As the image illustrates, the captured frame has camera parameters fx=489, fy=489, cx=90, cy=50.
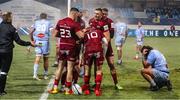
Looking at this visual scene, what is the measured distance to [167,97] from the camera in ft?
38.2

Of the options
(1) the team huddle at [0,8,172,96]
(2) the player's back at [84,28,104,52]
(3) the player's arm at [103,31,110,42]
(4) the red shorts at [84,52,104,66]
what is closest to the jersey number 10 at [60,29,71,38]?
(1) the team huddle at [0,8,172,96]

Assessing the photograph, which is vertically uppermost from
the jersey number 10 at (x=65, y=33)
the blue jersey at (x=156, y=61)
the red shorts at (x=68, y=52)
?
the jersey number 10 at (x=65, y=33)

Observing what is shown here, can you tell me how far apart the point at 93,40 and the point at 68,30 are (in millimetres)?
676

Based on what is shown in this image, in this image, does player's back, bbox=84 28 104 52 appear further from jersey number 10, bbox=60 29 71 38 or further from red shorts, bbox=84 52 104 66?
jersey number 10, bbox=60 29 71 38

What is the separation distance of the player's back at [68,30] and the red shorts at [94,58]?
481mm

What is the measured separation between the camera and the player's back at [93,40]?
466 inches

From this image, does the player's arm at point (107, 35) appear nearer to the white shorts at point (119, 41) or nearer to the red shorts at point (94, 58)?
the red shorts at point (94, 58)

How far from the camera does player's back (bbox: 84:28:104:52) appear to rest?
11.8 m

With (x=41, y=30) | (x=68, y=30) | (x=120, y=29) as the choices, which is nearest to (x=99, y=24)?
(x=68, y=30)

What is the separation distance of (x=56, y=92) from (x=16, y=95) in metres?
1.00

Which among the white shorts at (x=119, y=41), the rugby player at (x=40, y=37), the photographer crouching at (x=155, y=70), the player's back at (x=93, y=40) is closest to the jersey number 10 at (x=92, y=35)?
the player's back at (x=93, y=40)

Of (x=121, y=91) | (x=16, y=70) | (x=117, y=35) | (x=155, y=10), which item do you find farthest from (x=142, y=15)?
(x=121, y=91)

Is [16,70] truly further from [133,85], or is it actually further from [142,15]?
[142,15]

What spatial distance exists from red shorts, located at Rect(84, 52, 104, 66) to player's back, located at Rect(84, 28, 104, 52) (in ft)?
0.34
